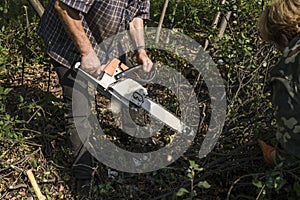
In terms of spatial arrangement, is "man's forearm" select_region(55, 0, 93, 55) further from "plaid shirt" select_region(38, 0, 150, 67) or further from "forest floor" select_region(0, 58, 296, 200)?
"forest floor" select_region(0, 58, 296, 200)

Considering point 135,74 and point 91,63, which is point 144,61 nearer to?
point 135,74

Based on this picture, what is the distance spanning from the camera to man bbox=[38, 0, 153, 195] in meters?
2.85

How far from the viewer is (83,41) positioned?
9.41 ft

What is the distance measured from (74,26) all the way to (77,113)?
2.02 ft

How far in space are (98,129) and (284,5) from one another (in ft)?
5.90

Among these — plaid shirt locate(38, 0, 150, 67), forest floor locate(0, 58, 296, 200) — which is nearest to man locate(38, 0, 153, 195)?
plaid shirt locate(38, 0, 150, 67)

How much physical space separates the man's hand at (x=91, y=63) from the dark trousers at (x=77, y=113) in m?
0.19

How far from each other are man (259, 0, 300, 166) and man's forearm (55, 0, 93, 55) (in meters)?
1.00

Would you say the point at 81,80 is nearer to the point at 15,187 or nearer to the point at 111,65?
the point at 111,65

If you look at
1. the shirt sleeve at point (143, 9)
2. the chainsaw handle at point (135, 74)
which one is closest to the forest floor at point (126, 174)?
the chainsaw handle at point (135, 74)

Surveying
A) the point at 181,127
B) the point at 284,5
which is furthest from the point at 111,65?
the point at 284,5

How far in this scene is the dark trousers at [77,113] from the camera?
10.3 ft

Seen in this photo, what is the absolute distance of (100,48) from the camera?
3176 millimetres

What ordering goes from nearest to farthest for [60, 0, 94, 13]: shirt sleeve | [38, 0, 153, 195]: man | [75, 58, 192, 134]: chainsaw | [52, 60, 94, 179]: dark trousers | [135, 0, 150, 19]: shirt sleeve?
[60, 0, 94, 13]: shirt sleeve → [38, 0, 153, 195]: man → [75, 58, 192, 134]: chainsaw → [52, 60, 94, 179]: dark trousers → [135, 0, 150, 19]: shirt sleeve
